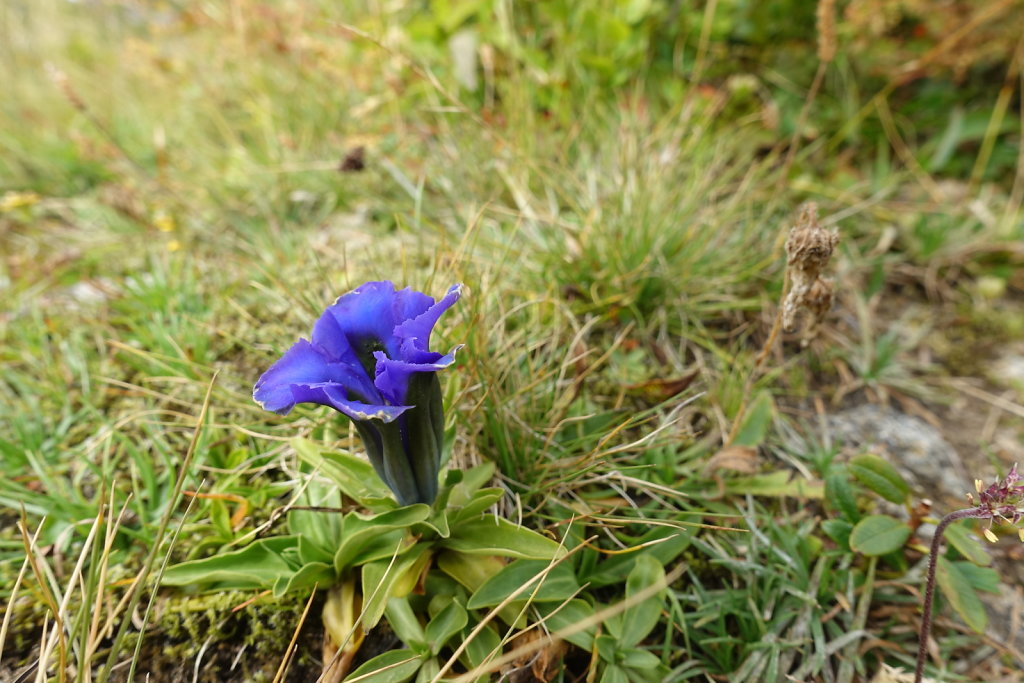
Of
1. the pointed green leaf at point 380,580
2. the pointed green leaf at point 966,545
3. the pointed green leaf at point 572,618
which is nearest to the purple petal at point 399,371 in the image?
the pointed green leaf at point 380,580

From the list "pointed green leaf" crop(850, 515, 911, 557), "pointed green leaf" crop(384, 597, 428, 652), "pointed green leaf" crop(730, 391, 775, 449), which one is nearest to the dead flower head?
"pointed green leaf" crop(730, 391, 775, 449)

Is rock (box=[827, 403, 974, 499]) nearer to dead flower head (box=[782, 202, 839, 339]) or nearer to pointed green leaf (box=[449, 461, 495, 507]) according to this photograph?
dead flower head (box=[782, 202, 839, 339])

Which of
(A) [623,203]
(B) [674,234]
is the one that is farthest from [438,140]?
(B) [674,234]

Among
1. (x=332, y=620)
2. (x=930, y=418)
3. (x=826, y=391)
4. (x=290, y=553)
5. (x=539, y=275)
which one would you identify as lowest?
(x=930, y=418)

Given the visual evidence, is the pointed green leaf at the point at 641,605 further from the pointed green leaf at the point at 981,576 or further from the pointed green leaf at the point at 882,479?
the pointed green leaf at the point at 981,576

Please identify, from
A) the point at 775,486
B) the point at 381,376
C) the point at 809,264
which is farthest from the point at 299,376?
the point at 775,486

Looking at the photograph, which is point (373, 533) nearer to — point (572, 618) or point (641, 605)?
point (572, 618)

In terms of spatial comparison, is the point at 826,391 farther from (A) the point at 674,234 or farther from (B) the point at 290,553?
(B) the point at 290,553
